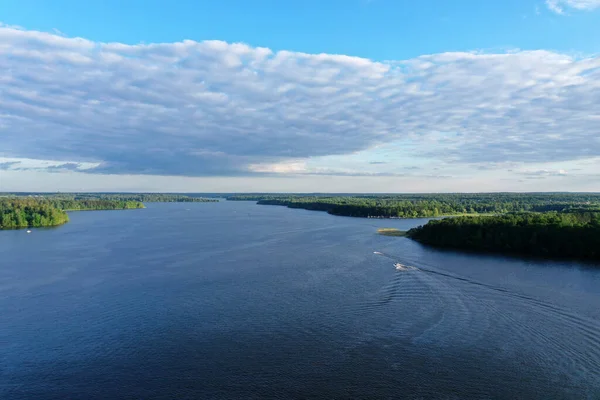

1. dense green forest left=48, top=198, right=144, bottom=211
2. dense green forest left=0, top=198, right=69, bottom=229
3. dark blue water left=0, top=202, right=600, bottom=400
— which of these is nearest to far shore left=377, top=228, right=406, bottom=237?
dark blue water left=0, top=202, right=600, bottom=400

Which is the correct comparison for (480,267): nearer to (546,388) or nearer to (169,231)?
(546,388)

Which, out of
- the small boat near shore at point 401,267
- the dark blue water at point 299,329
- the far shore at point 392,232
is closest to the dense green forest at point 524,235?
the dark blue water at point 299,329

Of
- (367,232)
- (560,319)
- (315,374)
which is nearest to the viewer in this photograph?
(315,374)

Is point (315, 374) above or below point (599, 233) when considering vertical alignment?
below

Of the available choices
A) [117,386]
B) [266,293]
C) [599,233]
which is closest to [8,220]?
[266,293]

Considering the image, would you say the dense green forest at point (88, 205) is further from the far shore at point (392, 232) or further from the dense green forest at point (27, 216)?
the far shore at point (392, 232)

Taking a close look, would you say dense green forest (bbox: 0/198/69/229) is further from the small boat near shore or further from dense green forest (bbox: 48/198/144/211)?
the small boat near shore

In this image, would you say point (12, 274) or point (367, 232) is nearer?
point (12, 274)

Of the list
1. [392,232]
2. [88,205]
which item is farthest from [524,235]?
[88,205]
